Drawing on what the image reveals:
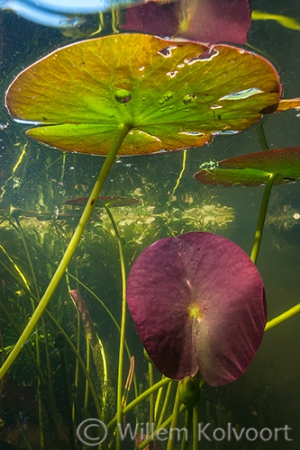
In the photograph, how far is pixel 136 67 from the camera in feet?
4.87

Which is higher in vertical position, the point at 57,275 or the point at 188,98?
the point at 188,98

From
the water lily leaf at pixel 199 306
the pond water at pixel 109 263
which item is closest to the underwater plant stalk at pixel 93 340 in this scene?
the pond water at pixel 109 263

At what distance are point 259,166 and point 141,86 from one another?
2.80 ft

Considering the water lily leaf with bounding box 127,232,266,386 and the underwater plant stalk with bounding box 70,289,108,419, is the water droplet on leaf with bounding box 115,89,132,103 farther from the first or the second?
the underwater plant stalk with bounding box 70,289,108,419

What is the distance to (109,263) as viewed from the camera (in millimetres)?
5715

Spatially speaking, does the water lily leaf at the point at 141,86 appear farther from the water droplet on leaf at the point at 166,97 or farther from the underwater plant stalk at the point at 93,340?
the underwater plant stalk at the point at 93,340

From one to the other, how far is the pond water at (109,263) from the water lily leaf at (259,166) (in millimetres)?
390

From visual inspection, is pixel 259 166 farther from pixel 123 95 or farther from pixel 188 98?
pixel 123 95

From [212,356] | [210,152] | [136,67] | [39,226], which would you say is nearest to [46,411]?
[212,356]

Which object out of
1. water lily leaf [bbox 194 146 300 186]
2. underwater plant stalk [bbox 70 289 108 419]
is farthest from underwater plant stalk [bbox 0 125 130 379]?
underwater plant stalk [bbox 70 289 108 419]

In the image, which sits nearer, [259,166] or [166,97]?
[166,97]

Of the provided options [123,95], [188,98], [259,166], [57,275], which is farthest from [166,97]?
[57,275]

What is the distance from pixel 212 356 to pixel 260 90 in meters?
1.45

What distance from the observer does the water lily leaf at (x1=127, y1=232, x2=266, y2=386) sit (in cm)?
113
